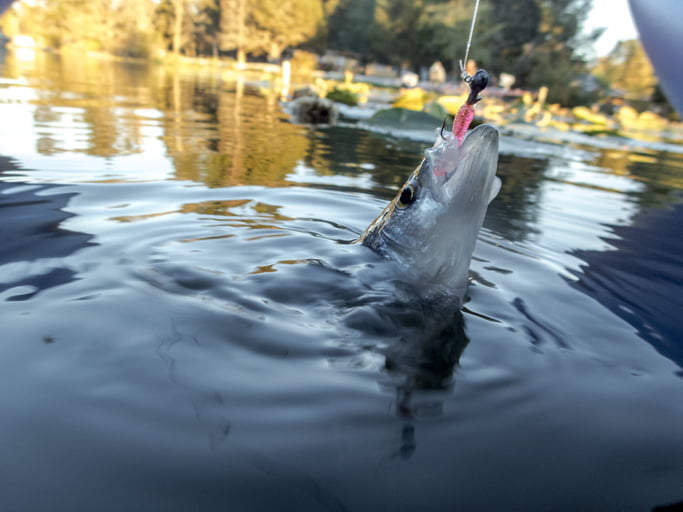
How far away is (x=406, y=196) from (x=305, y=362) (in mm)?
828

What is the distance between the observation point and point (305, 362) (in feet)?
5.26

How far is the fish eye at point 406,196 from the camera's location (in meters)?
1.98

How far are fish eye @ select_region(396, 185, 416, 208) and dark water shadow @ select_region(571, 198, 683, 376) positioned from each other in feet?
3.72

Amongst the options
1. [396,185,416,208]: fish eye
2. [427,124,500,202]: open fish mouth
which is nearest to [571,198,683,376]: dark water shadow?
[427,124,500,202]: open fish mouth

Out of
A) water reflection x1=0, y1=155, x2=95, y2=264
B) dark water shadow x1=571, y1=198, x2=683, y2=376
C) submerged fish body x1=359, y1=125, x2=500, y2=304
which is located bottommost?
water reflection x1=0, y1=155, x2=95, y2=264

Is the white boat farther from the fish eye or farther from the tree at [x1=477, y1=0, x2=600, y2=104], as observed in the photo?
the tree at [x1=477, y1=0, x2=600, y2=104]

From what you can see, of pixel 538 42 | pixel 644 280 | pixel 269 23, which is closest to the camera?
pixel 644 280

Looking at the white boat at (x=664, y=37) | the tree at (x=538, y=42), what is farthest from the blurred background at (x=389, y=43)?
the white boat at (x=664, y=37)

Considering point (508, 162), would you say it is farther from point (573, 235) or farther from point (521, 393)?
point (521, 393)

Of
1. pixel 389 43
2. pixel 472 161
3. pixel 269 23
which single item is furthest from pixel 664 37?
pixel 269 23

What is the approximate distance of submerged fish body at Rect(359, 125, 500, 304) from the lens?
5.92 feet

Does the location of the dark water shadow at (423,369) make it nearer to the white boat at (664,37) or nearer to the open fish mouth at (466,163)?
the open fish mouth at (466,163)

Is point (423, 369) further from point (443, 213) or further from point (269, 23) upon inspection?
point (269, 23)

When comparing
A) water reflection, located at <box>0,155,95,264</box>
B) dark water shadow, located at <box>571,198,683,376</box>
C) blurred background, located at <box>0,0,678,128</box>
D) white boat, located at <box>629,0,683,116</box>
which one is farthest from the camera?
blurred background, located at <box>0,0,678,128</box>
